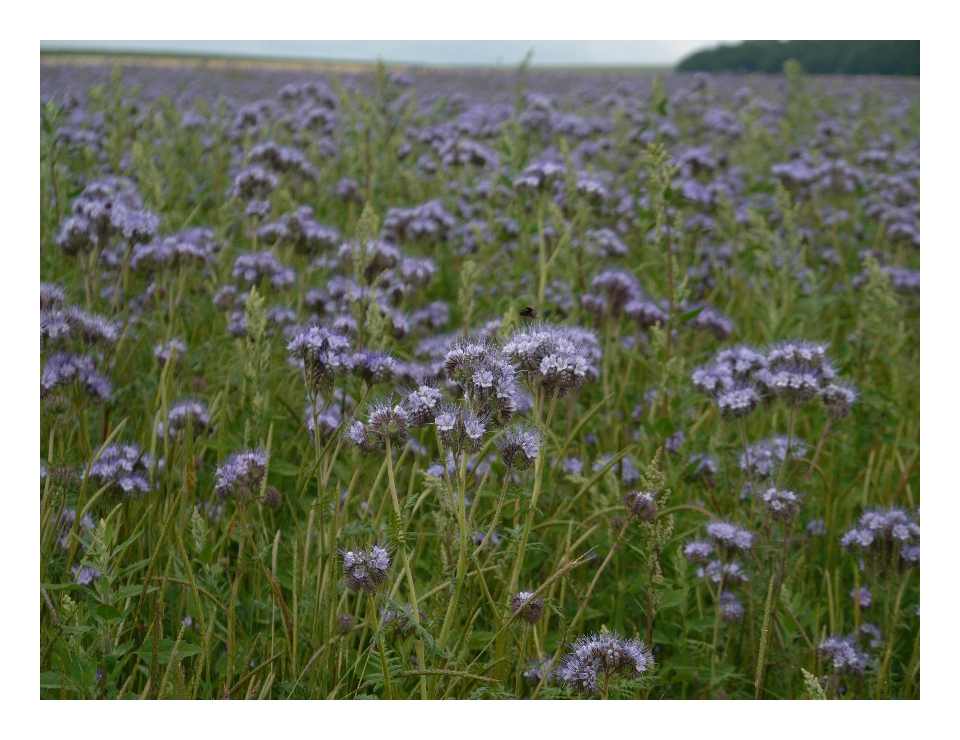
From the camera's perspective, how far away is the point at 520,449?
179 cm

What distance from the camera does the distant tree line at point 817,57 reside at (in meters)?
2.99

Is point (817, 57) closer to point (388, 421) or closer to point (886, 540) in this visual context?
point (886, 540)

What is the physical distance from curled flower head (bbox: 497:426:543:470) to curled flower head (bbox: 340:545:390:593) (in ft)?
1.17

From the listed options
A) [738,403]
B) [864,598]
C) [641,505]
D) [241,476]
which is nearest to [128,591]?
[241,476]

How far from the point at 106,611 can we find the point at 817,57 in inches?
132

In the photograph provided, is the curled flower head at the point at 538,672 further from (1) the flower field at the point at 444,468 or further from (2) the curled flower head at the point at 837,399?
(2) the curled flower head at the point at 837,399

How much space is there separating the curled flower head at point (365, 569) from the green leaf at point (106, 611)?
1.71ft

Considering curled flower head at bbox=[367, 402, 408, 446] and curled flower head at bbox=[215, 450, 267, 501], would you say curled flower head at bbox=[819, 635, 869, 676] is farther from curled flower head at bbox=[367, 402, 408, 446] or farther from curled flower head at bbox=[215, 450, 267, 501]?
curled flower head at bbox=[215, 450, 267, 501]

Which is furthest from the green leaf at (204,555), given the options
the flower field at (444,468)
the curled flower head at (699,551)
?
the curled flower head at (699,551)

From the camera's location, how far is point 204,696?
6.91 ft
